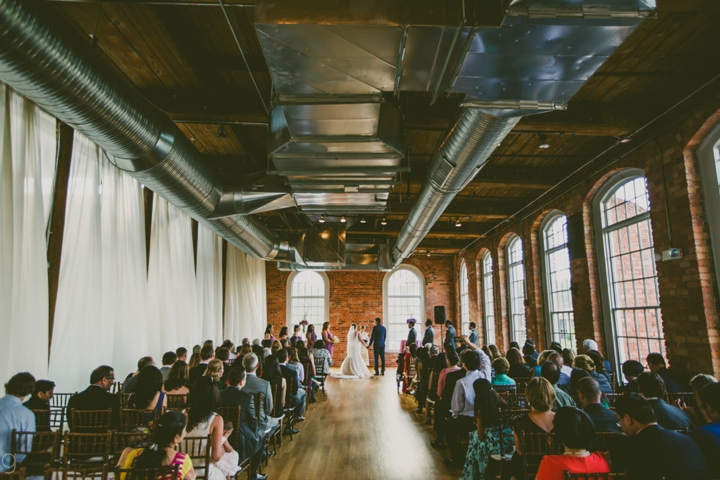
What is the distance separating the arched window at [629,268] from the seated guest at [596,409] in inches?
140

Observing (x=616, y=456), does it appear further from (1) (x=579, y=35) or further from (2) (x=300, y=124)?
(2) (x=300, y=124)

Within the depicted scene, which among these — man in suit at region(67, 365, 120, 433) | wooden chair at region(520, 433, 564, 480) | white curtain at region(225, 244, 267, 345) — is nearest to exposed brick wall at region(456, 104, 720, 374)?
wooden chair at region(520, 433, 564, 480)

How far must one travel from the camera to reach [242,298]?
1152cm

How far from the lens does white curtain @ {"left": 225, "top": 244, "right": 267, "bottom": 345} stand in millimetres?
10805

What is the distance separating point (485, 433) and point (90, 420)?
337 centimetres

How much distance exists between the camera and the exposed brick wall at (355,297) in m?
15.7

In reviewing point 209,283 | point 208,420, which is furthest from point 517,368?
point 209,283

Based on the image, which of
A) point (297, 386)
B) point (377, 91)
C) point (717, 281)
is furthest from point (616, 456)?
point (297, 386)

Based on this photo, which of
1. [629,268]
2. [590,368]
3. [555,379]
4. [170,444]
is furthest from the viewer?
[629,268]

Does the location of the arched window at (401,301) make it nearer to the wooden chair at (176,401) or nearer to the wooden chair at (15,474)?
the wooden chair at (176,401)

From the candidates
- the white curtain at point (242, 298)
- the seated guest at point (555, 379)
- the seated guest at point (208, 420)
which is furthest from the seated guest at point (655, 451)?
the white curtain at point (242, 298)

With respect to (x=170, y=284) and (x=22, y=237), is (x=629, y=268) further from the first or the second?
Result: (x=22, y=237)

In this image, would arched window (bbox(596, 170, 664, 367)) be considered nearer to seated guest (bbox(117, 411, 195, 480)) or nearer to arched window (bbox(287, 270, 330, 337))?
seated guest (bbox(117, 411, 195, 480))

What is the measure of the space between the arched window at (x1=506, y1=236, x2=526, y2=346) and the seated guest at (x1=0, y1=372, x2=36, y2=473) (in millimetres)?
9625
